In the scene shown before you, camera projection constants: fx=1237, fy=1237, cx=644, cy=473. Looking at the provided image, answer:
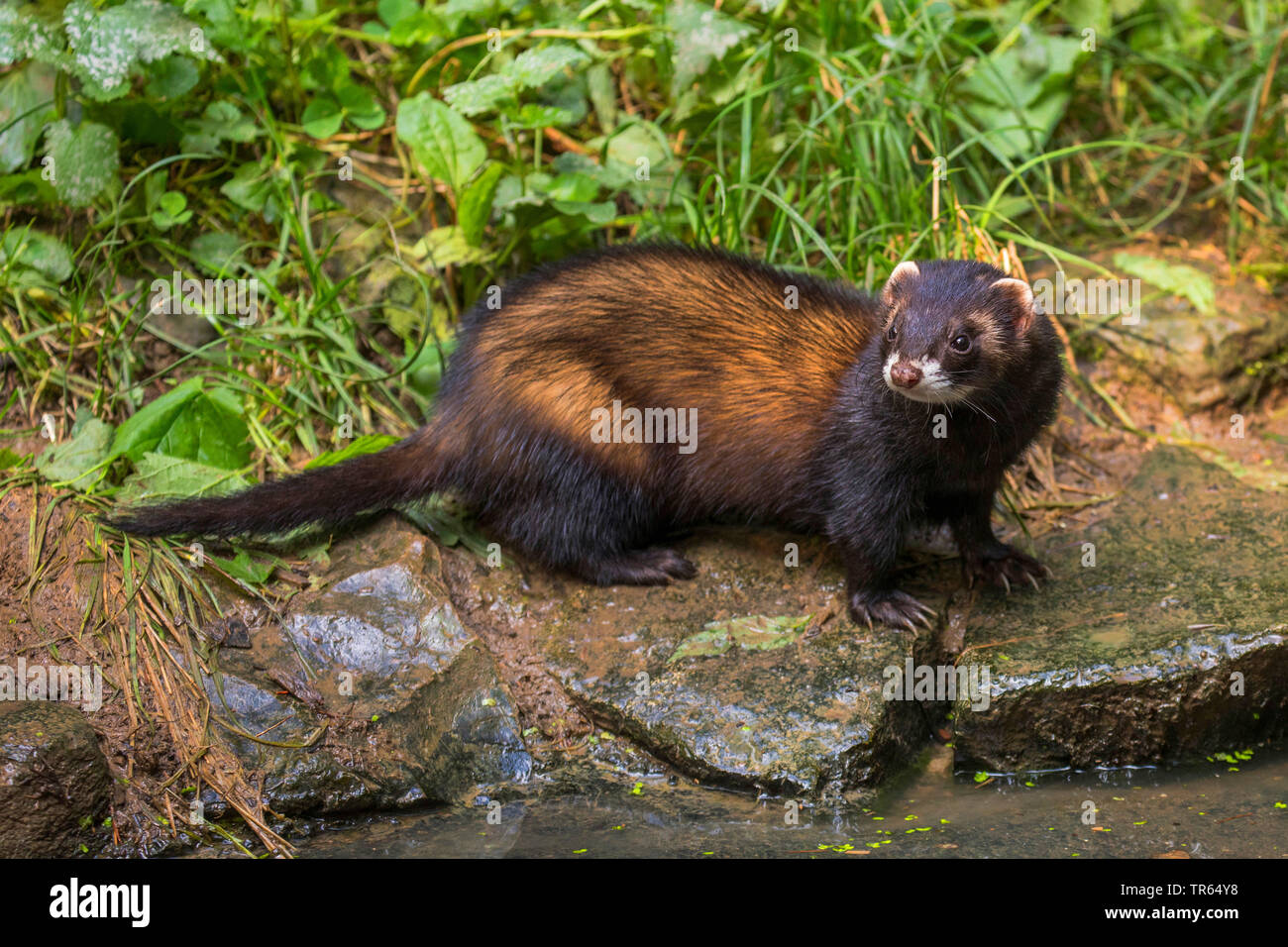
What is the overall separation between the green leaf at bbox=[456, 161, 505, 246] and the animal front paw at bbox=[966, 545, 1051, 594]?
9.90ft

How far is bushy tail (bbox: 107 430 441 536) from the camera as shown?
5.01m

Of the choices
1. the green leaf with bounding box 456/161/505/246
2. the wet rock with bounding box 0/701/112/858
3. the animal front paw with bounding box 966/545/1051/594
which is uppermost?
the green leaf with bounding box 456/161/505/246

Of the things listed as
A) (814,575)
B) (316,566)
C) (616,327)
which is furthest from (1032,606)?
(316,566)

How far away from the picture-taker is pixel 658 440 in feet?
17.8

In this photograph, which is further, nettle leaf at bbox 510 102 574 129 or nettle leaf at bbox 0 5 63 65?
nettle leaf at bbox 510 102 574 129

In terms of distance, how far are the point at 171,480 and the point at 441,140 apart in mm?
2257

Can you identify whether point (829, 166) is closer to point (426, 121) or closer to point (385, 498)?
point (426, 121)

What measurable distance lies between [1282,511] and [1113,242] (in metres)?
2.24

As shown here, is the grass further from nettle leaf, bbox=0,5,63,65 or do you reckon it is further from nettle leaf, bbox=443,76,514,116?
nettle leaf, bbox=0,5,63,65

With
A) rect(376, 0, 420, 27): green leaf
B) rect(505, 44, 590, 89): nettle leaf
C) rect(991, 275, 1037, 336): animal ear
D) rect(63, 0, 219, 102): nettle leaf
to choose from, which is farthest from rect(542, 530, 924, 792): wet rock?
rect(376, 0, 420, 27): green leaf

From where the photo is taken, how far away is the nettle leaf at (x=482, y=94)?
612cm

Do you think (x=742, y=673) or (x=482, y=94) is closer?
(x=742, y=673)

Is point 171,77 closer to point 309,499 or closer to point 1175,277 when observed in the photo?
point 309,499

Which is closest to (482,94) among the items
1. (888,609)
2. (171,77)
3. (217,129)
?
(217,129)
